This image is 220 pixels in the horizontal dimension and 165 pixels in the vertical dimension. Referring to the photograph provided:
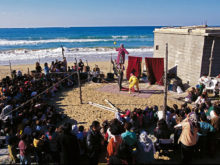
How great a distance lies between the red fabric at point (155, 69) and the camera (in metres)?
13.0

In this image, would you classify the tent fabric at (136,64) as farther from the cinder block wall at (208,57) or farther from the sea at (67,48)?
the cinder block wall at (208,57)

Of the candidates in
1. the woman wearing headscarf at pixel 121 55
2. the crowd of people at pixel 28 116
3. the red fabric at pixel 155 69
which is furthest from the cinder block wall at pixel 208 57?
the crowd of people at pixel 28 116

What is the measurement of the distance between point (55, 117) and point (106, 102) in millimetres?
3183

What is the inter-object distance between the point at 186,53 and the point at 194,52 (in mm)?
658

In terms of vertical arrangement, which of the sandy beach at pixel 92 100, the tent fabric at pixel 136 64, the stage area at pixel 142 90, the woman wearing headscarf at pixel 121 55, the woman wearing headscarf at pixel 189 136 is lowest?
the sandy beach at pixel 92 100

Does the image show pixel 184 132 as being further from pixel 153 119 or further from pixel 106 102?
pixel 106 102

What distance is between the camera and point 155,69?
13219mm

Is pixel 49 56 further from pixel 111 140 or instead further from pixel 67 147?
pixel 67 147

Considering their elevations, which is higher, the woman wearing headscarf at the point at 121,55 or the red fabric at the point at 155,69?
the woman wearing headscarf at the point at 121,55

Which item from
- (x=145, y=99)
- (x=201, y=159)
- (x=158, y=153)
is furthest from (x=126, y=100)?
(x=201, y=159)

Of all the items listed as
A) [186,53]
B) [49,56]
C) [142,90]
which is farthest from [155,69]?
[49,56]

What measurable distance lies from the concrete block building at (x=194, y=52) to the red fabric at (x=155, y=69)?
42.3 inches

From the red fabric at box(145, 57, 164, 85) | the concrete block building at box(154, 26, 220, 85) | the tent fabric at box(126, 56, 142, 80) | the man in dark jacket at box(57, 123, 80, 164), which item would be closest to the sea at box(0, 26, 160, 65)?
the tent fabric at box(126, 56, 142, 80)

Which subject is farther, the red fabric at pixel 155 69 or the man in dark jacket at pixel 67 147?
the red fabric at pixel 155 69
